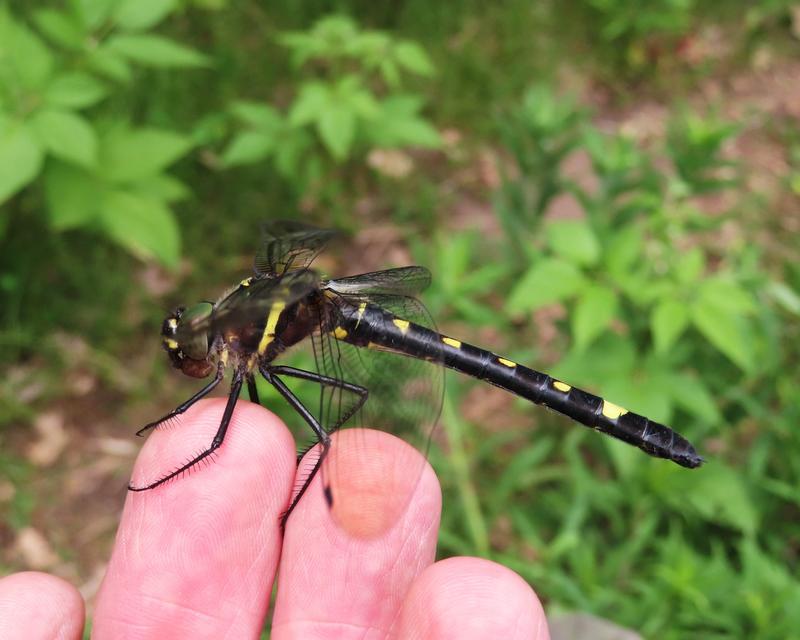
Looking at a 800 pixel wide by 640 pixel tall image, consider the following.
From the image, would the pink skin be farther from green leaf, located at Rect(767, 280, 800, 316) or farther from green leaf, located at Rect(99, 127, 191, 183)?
green leaf, located at Rect(767, 280, 800, 316)

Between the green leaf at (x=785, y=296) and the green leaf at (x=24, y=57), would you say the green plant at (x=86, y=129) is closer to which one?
the green leaf at (x=24, y=57)

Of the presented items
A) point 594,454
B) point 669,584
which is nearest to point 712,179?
point 594,454

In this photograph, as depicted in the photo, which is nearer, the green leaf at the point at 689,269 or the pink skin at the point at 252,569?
the pink skin at the point at 252,569

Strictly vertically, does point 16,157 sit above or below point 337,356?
above

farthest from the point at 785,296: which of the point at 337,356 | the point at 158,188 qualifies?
the point at 158,188

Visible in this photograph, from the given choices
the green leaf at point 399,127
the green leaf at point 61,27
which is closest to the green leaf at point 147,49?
the green leaf at point 61,27

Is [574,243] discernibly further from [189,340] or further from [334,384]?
[189,340]

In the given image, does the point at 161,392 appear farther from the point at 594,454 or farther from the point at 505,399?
the point at 594,454
